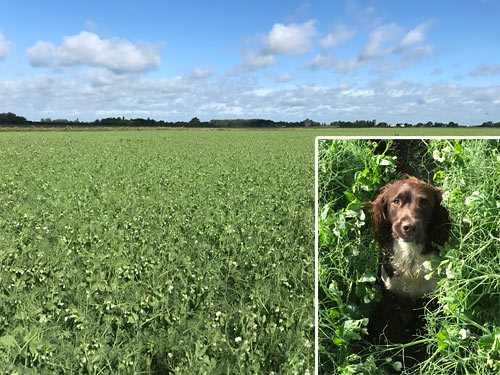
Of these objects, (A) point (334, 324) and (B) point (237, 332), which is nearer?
(A) point (334, 324)

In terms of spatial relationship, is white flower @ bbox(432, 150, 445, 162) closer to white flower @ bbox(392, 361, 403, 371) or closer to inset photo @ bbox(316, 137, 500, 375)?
inset photo @ bbox(316, 137, 500, 375)

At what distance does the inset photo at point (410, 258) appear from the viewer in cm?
151

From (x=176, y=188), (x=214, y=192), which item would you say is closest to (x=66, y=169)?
(x=176, y=188)

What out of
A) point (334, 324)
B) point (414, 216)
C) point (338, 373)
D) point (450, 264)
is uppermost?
point (414, 216)

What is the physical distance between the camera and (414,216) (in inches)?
61.2

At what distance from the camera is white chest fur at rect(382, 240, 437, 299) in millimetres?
1576

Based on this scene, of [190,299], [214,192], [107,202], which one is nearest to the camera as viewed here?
[190,299]

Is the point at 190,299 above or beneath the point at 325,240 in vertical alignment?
beneath

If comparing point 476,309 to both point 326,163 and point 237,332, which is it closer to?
point 326,163

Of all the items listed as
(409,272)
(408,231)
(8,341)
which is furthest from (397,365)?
(8,341)

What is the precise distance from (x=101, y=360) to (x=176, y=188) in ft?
33.6

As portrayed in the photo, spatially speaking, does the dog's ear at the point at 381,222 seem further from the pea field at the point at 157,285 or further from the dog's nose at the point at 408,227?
the pea field at the point at 157,285

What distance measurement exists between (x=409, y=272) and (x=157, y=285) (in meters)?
4.93

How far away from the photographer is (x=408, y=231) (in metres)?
1.53
